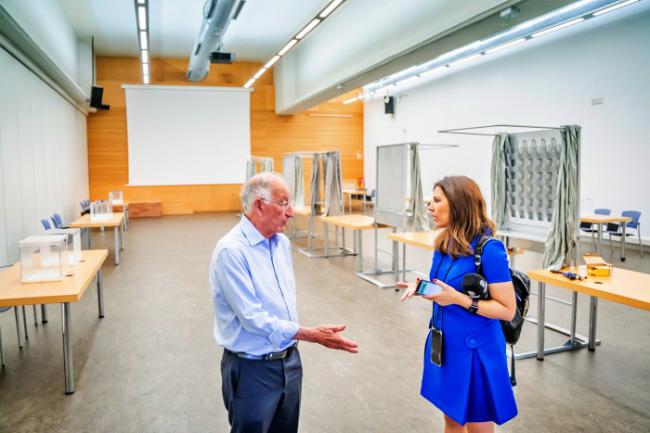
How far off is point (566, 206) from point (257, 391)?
10.3ft

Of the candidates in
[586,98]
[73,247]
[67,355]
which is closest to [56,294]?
[67,355]

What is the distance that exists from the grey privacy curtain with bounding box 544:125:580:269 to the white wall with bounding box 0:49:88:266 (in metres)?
6.36

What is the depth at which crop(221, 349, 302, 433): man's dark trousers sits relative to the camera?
1.68 meters

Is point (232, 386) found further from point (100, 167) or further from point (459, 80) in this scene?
point (100, 167)

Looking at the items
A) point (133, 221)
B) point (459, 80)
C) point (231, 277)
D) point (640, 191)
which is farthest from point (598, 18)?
point (133, 221)

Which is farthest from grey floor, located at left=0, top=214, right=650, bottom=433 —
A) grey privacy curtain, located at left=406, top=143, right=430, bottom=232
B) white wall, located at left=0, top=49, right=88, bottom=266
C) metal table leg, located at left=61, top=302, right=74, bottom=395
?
white wall, located at left=0, top=49, right=88, bottom=266

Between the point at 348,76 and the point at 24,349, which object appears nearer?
the point at 24,349

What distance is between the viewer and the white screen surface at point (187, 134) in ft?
48.5

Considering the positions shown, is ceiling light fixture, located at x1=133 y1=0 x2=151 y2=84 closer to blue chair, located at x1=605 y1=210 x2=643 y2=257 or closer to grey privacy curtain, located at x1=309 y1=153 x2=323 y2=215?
grey privacy curtain, located at x1=309 y1=153 x2=323 y2=215

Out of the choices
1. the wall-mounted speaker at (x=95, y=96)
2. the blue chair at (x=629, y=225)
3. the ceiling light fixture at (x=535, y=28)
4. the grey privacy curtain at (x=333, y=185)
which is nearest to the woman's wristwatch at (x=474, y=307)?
the ceiling light fixture at (x=535, y=28)

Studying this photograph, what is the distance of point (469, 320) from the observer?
1.85 metres

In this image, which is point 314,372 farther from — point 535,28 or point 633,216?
point 535,28

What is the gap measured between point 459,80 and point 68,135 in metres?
9.93

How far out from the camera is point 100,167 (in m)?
14.9
